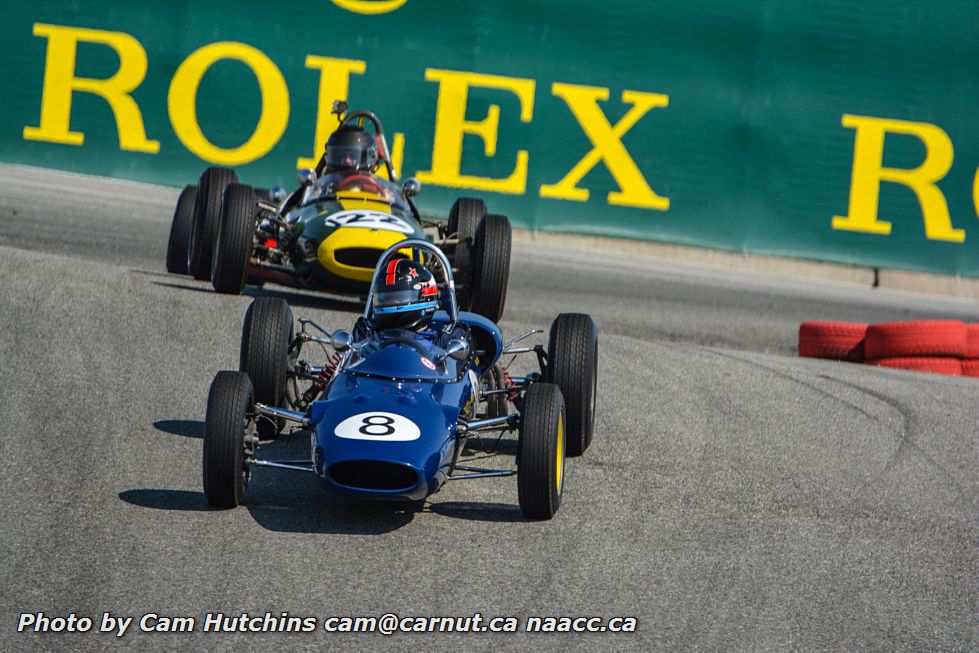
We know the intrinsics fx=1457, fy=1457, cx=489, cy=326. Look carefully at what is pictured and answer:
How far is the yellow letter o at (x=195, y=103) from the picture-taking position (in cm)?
1769

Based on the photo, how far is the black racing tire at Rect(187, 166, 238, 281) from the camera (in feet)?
39.1

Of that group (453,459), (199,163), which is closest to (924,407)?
(453,459)

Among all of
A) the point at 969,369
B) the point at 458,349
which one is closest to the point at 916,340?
the point at 969,369

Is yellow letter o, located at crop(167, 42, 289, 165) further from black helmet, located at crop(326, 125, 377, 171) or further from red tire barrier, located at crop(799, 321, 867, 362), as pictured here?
red tire barrier, located at crop(799, 321, 867, 362)

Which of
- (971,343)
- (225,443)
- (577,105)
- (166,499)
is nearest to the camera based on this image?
(225,443)

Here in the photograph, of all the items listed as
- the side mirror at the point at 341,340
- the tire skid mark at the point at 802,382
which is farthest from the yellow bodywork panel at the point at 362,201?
the side mirror at the point at 341,340

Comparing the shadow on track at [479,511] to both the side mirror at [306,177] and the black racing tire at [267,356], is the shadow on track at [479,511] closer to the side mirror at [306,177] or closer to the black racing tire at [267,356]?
the black racing tire at [267,356]

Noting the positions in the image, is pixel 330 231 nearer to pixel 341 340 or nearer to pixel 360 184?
pixel 360 184

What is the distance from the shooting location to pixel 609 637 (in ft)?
16.9

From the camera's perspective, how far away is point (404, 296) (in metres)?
7.34

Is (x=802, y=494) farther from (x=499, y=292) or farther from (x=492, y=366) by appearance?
(x=499, y=292)

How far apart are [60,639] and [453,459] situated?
2317 mm

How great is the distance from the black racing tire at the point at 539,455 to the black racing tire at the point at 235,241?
16.8 feet

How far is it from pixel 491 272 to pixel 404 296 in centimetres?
407
